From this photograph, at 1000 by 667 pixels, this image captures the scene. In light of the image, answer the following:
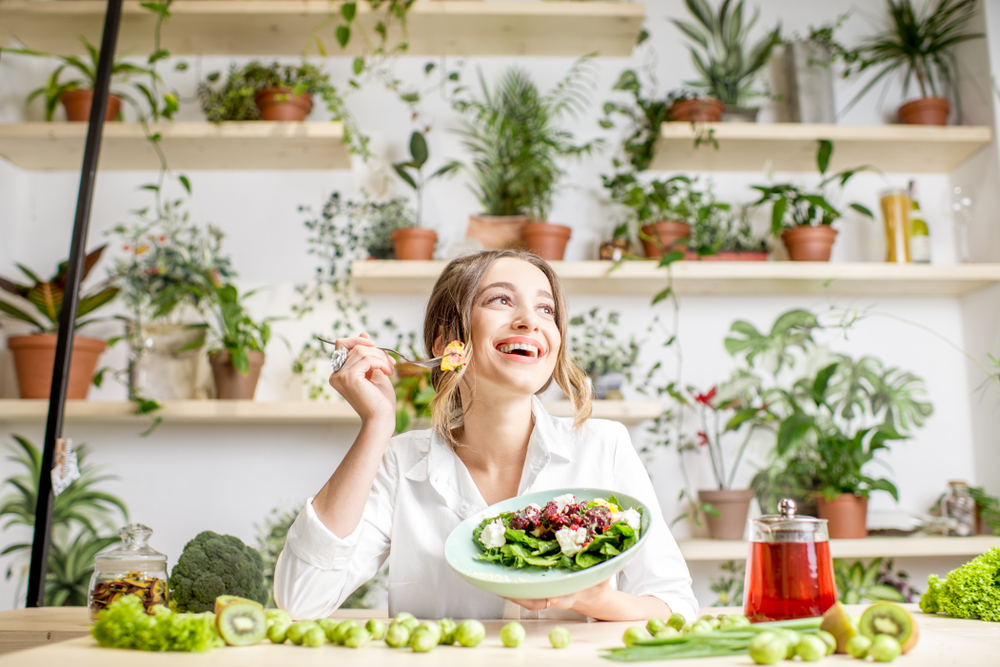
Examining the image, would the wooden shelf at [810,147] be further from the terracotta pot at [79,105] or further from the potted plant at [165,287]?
the terracotta pot at [79,105]

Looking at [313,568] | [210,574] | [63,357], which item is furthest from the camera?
[63,357]

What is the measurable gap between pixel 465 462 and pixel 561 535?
23.2 inches

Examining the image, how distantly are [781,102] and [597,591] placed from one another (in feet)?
7.81

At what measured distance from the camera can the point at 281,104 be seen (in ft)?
8.10

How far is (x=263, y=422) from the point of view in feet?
8.28

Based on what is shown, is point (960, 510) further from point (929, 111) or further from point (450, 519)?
point (450, 519)

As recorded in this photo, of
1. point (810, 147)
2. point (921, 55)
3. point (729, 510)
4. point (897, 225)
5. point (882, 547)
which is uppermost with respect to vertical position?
point (921, 55)

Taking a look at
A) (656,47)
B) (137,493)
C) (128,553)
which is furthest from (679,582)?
(656,47)

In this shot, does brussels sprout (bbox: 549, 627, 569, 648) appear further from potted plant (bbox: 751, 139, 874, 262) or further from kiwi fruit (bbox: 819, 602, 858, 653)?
potted plant (bbox: 751, 139, 874, 262)

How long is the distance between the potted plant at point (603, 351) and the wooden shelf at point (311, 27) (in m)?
1.02

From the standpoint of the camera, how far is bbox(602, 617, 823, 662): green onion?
0.72 m

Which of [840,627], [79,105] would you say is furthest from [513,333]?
[79,105]

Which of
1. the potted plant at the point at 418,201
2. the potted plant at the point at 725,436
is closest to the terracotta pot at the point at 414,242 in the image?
the potted plant at the point at 418,201

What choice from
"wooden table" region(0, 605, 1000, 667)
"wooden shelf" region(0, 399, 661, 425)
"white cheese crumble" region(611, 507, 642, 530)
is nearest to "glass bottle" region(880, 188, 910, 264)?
"wooden shelf" region(0, 399, 661, 425)
